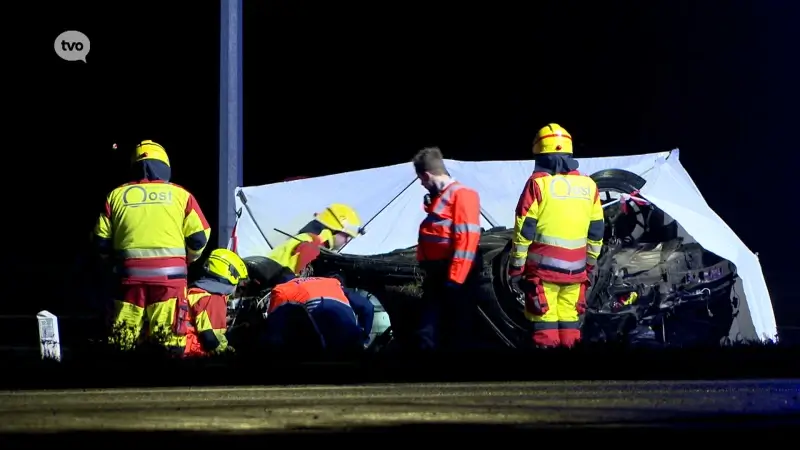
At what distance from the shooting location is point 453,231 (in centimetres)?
710

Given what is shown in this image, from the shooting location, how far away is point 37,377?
4.84 m

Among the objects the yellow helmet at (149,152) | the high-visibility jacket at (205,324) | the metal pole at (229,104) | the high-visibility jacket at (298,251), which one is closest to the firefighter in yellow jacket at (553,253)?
the high-visibility jacket at (298,251)

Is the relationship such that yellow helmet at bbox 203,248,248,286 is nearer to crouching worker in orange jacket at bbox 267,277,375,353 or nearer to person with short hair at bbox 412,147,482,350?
crouching worker in orange jacket at bbox 267,277,375,353

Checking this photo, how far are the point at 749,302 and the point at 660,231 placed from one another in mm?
840

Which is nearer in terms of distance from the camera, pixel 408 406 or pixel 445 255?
pixel 408 406

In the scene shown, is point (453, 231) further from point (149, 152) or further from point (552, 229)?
point (149, 152)

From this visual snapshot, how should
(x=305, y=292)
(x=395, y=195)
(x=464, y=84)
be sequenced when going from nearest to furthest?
(x=305, y=292) → (x=395, y=195) → (x=464, y=84)

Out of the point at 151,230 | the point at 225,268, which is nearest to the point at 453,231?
the point at 225,268

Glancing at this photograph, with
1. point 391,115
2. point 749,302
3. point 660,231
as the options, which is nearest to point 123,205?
point 660,231

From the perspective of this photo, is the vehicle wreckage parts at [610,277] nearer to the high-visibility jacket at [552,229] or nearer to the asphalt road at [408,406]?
the high-visibility jacket at [552,229]

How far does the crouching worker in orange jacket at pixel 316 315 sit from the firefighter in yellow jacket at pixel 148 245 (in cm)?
63

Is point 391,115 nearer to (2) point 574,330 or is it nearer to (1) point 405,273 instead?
(1) point 405,273

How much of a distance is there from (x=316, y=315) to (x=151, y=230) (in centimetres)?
123

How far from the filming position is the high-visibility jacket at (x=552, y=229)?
694 centimetres
